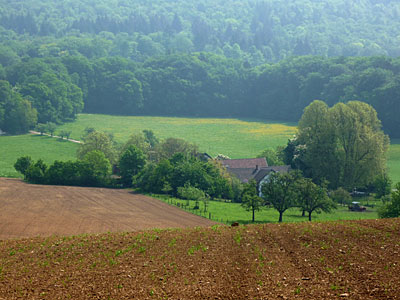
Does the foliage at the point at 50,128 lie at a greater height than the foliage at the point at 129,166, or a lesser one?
greater

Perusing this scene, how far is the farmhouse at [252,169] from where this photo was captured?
68244 mm

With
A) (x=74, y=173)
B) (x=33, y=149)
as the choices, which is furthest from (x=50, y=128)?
(x=74, y=173)

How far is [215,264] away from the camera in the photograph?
2286cm

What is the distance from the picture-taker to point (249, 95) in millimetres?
162500

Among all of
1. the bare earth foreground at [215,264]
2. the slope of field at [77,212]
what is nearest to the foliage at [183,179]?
the slope of field at [77,212]

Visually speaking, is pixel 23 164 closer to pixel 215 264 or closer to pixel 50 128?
pixel 50 128

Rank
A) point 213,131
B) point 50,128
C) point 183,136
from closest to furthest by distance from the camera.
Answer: point 50,128, point 183,136, point 213,131

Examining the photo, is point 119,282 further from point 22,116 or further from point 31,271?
point 22,116

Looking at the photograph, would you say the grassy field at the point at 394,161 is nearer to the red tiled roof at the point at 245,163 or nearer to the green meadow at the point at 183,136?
the green meadow at the point at 183,136

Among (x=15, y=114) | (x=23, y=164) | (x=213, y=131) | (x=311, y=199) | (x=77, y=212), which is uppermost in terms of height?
(x=15, y=114)

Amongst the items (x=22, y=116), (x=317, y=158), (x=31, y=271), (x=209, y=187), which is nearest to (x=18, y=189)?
(x=209, y=187)

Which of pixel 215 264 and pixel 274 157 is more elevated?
pixel 274 157

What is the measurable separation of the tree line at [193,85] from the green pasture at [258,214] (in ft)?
222

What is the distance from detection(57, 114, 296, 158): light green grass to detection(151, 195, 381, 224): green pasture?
3483cm
